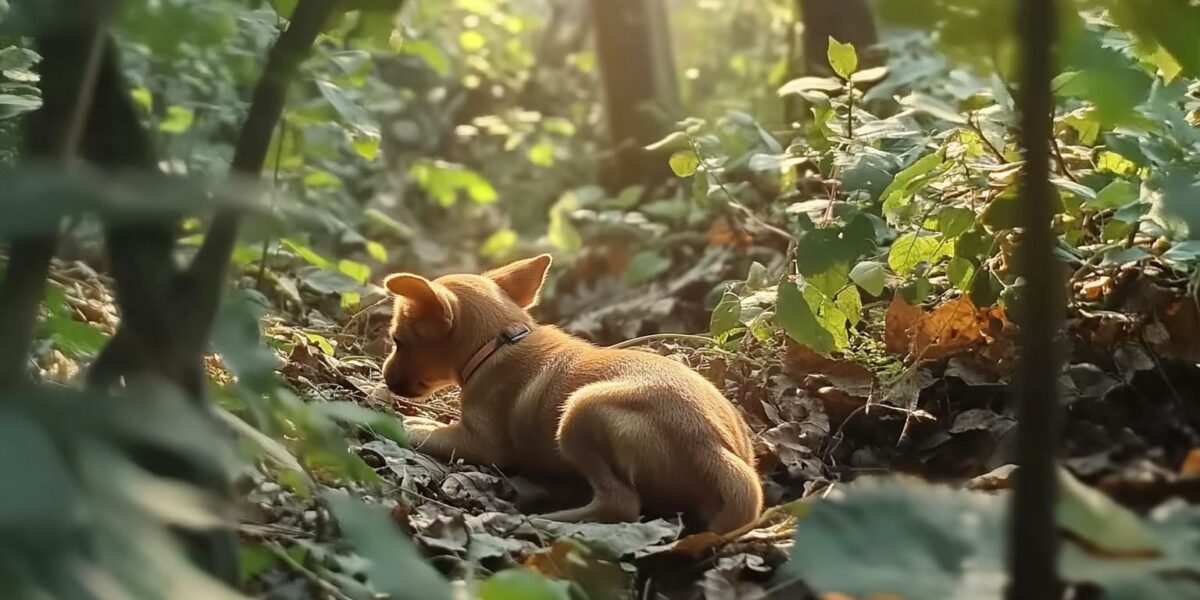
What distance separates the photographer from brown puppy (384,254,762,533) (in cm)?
201

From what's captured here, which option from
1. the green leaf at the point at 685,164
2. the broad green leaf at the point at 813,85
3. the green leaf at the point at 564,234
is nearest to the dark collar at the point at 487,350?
the green leaf at the point at 685,164

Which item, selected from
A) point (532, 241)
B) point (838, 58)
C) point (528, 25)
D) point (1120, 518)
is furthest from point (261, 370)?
point (528, 25)

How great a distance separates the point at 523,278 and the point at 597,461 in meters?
0.93

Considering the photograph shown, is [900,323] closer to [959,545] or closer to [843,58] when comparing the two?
[843,58]

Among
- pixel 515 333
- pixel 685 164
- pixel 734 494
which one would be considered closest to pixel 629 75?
pixel 685 164

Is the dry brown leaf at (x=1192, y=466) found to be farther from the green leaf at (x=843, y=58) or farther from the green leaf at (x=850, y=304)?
the green leaf at (x=843, y=58)

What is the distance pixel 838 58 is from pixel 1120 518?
1706mm

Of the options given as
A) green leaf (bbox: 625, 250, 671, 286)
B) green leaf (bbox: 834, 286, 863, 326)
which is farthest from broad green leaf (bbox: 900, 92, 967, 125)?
green leaf (bbox: 625, 250, 671, 286)

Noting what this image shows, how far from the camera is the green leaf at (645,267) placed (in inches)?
165

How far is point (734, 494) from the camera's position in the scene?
75.3 inches

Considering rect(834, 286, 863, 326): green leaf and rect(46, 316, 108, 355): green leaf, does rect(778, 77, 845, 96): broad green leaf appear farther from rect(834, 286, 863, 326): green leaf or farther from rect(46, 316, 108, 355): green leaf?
rect(46, 316, 108, 355): green leaf

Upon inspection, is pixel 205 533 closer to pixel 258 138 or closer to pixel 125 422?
pixel 125 422

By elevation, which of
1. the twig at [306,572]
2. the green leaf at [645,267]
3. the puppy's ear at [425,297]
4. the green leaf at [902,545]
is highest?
the green leaf at [902,545]

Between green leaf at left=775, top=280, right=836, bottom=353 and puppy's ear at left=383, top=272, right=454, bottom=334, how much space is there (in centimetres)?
77
